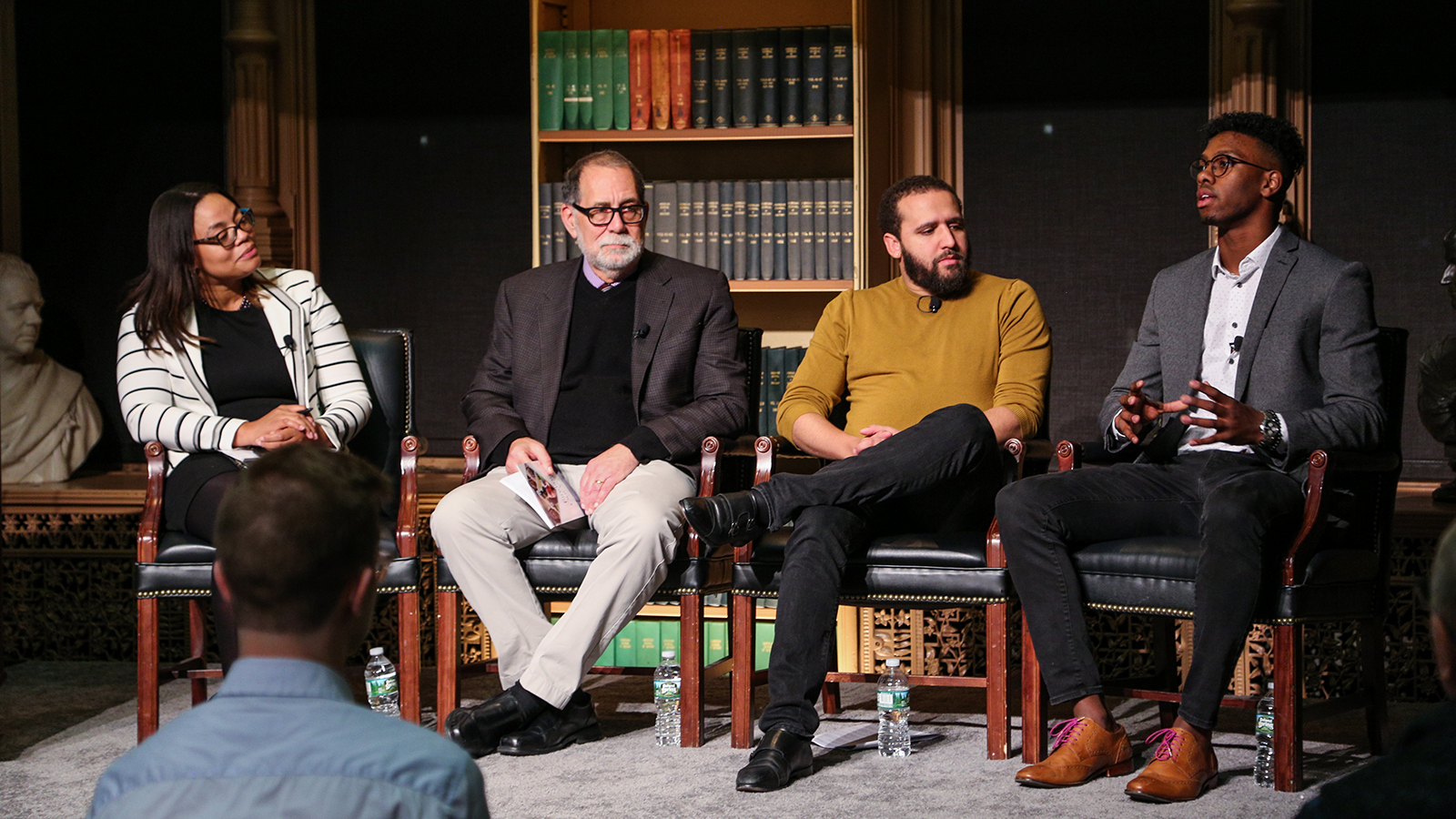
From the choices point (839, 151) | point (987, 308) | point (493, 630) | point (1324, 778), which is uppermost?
point (839, 151)

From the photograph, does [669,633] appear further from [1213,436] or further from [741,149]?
[1213,436]

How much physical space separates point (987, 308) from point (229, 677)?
2.51 meters

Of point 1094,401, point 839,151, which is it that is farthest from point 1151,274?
point 839,151

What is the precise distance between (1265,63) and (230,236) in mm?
2912

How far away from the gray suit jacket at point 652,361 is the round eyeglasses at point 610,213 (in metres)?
0.14

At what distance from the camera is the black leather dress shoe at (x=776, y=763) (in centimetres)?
261

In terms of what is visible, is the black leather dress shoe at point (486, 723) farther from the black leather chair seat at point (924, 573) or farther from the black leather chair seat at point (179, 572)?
the black leather chair seat at point (924, 573)

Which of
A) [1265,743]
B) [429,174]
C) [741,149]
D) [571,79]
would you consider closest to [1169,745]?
[1265,743]

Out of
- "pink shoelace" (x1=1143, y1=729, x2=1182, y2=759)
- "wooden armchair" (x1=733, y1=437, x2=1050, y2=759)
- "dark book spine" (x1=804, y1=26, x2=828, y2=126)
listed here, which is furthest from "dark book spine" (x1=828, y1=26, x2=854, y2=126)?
"pink shoelace" (x1=1143, y1=729, x2=1182, y2=759)

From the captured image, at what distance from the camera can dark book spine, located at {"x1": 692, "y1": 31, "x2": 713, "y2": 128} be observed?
419 cm

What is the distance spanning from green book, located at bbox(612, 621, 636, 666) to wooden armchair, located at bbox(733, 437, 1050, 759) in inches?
40.5

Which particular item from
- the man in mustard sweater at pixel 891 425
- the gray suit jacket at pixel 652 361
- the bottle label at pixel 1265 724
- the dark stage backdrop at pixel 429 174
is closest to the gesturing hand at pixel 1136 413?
the man in mustard sweater at pixel 891 425

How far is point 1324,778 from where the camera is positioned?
2682mm

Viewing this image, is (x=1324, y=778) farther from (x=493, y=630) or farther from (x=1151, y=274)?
(x=1151, y=274)
